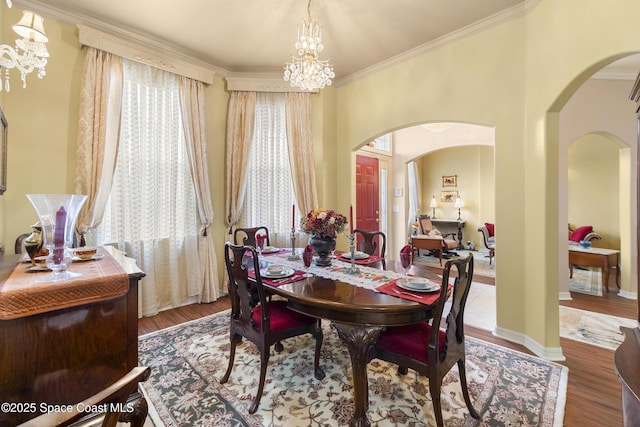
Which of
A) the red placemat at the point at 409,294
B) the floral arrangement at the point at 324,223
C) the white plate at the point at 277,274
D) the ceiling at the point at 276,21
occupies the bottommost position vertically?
the red placemat at the point at 409,294

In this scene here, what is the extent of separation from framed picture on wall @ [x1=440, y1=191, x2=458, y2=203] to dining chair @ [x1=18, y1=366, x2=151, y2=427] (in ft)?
28.0

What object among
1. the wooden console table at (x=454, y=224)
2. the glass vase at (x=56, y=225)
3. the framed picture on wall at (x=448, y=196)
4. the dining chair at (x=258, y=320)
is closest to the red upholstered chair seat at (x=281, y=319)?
the dining chair at (x=258, y=320)

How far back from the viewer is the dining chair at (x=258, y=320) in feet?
5.74

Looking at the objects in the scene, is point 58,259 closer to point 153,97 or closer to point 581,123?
point 153,97

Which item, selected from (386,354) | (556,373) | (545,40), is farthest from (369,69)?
(556,373)

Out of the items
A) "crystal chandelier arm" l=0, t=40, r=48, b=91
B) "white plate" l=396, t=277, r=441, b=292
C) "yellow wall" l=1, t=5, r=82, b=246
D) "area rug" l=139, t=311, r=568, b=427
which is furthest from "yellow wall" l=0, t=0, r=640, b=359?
"white plate" l=396, t=277, r=441, b=292

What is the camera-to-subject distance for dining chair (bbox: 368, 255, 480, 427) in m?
1.45

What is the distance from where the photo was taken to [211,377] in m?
2.07

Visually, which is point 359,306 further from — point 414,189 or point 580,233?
point 414,189

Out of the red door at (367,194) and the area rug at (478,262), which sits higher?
the red door at (367,194)

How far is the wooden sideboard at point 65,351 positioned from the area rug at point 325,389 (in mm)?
662

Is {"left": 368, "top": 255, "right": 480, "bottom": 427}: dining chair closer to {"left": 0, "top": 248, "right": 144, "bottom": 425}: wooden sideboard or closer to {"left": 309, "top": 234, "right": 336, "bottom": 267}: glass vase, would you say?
{"left": 309, "top": 234, "right": 336, "bottom": 267}: glass vase

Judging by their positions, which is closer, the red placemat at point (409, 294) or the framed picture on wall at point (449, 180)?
the red placemat at point (409, 294)

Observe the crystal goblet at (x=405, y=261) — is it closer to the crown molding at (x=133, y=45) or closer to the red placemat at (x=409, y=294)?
the red placemat at (x=409, y=294)
